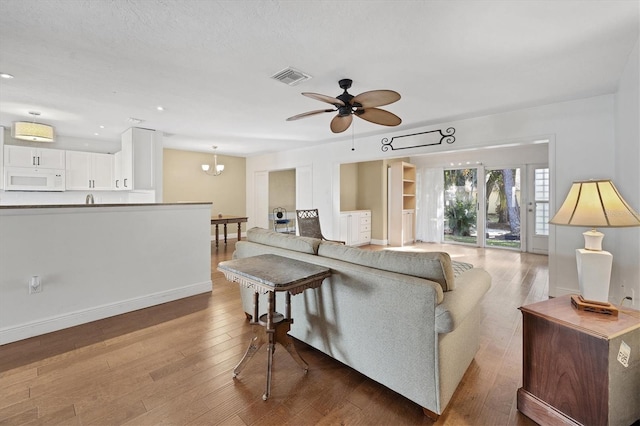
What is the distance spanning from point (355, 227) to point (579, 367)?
5515mm

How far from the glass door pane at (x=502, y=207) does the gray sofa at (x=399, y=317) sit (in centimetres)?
555

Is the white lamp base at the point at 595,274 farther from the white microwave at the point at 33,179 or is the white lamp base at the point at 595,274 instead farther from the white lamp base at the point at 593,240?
the white microwave at the point at 33,179

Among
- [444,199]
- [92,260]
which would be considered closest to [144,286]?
[92,260]

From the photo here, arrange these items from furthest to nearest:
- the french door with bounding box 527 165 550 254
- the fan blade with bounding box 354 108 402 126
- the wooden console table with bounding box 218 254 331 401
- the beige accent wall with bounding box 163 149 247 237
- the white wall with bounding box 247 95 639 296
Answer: the beige accent wall with bounding box 163 149 247 237
the french door with bounding box 527 165 550 254
the white wall with bounding box 247 95 639 296
the fan blade with bounding box 354 108 402 126
the wooden console table with bounding box 218 254 331 401

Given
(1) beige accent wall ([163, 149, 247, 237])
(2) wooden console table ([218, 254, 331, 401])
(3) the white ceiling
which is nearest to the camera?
(2) wooden console table ([218, 254, 331, 401])

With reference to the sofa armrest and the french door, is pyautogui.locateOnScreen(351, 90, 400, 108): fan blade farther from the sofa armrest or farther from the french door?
the french door

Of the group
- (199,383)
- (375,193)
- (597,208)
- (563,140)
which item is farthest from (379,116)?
(375,193)

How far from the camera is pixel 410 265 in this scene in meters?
1.68

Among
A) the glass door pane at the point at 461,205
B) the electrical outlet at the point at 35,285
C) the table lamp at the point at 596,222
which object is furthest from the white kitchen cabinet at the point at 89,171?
the glass door pane at the point at 461,205

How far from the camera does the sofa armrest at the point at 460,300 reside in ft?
4.67

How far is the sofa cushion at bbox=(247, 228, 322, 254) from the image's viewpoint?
2247 mm

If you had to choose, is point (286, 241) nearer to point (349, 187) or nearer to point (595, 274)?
point (595, 274)

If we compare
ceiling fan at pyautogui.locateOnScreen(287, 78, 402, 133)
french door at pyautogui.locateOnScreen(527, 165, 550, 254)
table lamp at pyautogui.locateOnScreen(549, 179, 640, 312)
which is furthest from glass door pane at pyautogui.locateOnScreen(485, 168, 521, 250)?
table lamp at pyautogui.locateOnScreen(549, 179, 640, 312)

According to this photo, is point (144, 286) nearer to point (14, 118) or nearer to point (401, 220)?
Answer: point (14, 118)
